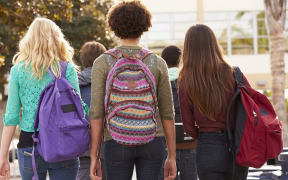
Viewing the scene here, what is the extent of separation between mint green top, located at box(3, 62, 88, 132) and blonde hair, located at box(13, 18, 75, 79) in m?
0.05

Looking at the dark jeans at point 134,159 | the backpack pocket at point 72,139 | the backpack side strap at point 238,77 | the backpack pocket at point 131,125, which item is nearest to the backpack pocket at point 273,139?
the backpack side strap at point 238,77

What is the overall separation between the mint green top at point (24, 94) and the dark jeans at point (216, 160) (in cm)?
131

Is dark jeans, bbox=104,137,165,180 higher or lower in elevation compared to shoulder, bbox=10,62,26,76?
lower

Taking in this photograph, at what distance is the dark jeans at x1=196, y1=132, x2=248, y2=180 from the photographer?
Answer: 421 centimetres

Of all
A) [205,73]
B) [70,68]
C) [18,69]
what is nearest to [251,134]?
[205,73]

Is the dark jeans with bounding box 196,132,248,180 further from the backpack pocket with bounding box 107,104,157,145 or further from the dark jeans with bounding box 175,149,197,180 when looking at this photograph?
the dark jeans with bounding box 175,149,197,180

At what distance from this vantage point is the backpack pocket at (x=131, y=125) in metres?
3.76

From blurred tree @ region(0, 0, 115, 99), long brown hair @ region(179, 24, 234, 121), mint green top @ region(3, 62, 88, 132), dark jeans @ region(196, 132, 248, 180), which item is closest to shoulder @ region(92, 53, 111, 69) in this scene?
mint green top @ region(3, 62, 88, 132)

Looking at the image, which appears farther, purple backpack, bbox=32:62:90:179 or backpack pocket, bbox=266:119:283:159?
backpack pocket, bbox=266:119:283:159

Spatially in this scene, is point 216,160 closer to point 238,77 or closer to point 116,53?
point 238,77

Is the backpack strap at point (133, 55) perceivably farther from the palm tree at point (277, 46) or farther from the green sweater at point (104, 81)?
the palm tree at point (277, 46)

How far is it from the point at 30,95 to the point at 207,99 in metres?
1.35

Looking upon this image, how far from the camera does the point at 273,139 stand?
164 inches

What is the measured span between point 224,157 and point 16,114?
5.32ft
